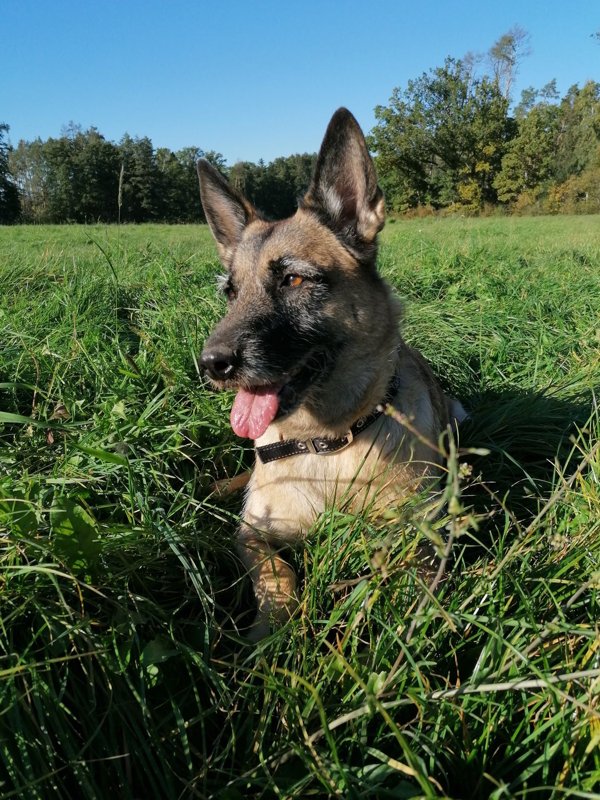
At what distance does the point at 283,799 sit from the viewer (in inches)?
47.0

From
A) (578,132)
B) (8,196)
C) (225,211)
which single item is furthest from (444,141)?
(225,211)

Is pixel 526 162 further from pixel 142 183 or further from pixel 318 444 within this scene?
pixel 318 444

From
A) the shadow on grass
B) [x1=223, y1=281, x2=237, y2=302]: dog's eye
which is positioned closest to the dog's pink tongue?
[x1=223, y1=281, x2=237, y2=302]: dog's eye

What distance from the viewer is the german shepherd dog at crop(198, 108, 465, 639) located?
2.24m

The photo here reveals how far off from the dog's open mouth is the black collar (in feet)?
0.57

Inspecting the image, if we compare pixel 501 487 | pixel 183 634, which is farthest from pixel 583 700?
pixel 501 487

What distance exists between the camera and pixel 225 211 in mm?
3057

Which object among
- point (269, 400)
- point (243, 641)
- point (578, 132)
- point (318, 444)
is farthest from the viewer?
point (578, 132)

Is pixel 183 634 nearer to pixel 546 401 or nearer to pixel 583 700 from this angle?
pixel 583 700

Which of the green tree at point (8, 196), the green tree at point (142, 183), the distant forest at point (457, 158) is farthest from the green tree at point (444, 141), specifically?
the green tree at point (8, 196)

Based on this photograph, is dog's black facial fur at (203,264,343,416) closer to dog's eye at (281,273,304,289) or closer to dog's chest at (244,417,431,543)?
dog's eye at (281,273,304,289)

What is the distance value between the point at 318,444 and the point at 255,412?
33 cm

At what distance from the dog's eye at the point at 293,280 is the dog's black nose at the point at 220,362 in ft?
1.73

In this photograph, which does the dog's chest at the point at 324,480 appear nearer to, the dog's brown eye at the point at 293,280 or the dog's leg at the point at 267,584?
the dog's leg at the point at 267,584
